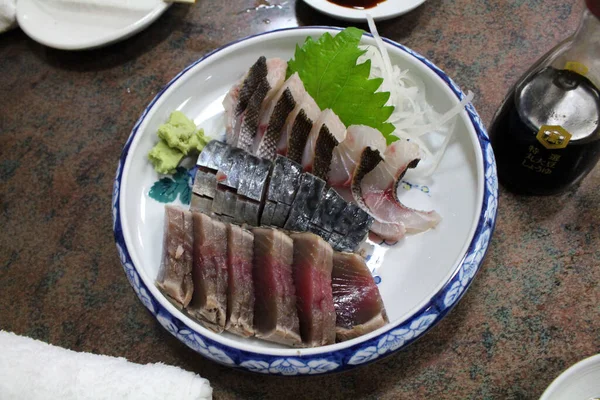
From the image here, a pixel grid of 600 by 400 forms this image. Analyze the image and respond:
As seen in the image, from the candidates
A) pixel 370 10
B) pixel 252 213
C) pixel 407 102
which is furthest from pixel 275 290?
pixel 370 10

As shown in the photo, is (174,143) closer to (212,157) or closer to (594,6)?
(212,157)

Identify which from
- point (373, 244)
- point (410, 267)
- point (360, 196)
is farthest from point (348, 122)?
point (410, 267)

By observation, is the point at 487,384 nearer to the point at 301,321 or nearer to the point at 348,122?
the point at 301,321

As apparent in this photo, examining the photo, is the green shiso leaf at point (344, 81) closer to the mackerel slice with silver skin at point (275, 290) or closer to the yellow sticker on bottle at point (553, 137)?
the yellow sticker on bottle at point (553, 137)

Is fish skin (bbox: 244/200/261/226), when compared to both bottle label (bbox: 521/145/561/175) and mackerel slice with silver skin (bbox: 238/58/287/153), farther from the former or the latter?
bottle label (bbox: 521/145/561/175)

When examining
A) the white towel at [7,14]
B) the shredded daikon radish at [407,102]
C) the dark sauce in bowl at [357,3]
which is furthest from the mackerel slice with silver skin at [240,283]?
the white towel at [7,14]

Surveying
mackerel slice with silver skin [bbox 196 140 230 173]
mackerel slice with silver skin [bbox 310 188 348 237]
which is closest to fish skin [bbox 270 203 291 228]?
mackerel slice with silver skin [bbox 310 188 348 237]
